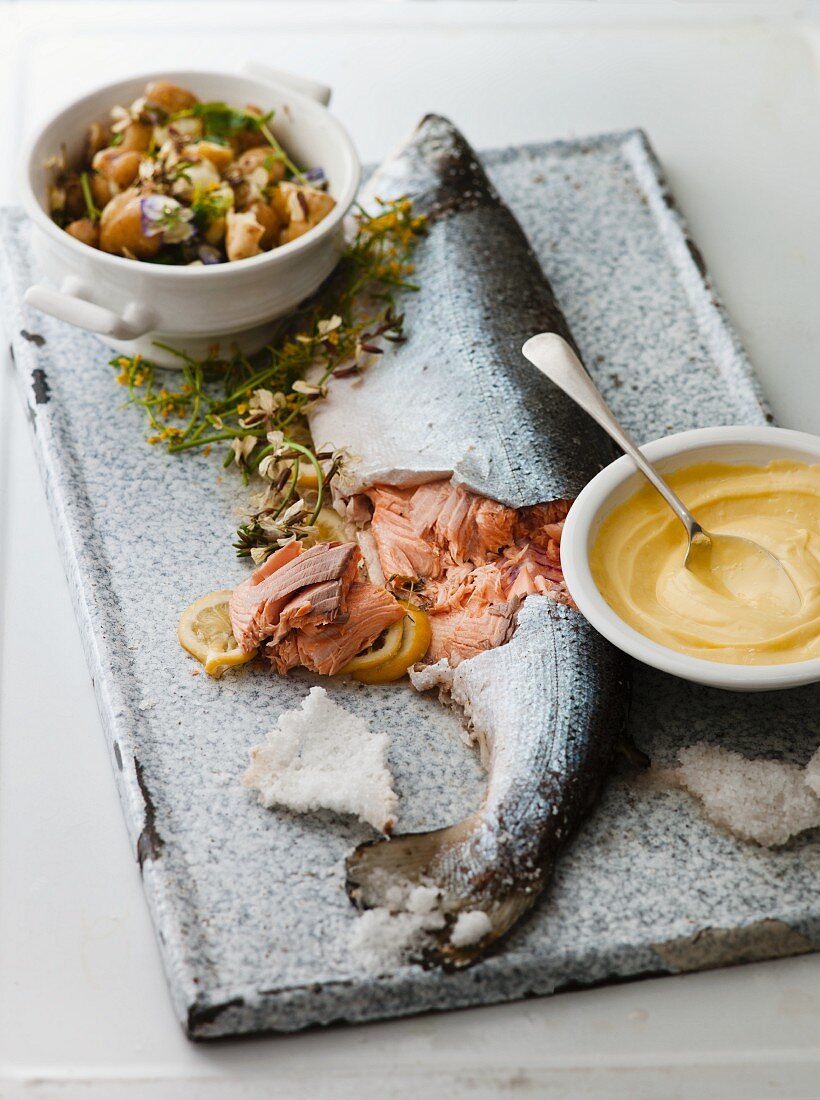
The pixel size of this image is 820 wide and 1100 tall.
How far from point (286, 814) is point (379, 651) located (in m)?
0.26

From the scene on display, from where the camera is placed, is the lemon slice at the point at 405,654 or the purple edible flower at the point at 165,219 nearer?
the lemon slice at the point at 405,654

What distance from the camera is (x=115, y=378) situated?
6.76ft

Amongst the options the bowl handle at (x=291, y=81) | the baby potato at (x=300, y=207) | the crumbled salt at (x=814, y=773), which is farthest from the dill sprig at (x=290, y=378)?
the crumbled salt at (x=814, y=773)

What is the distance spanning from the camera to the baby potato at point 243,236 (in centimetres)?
188

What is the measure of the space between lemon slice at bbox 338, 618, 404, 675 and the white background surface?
0.35 m

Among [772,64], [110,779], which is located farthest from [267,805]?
[772,64]

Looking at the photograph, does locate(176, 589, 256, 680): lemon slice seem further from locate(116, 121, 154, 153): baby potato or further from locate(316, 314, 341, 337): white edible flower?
locate(116, 121, 154, 153): baby potato

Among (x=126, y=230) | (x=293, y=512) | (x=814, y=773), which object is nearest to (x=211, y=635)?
(x=293, y=512)

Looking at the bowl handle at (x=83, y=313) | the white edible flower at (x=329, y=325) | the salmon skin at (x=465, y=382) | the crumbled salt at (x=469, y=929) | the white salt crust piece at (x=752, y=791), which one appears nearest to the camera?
the crumbled salt at (x=469, y=929)

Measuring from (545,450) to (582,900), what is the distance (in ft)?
2.11

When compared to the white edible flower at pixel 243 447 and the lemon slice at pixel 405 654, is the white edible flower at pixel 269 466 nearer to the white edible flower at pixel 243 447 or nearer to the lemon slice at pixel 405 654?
the white edible flower at pixel 243 447

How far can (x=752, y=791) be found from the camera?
4.83 feet

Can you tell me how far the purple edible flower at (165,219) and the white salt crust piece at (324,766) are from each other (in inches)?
30.9

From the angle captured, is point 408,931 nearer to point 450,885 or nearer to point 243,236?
point 450,885
